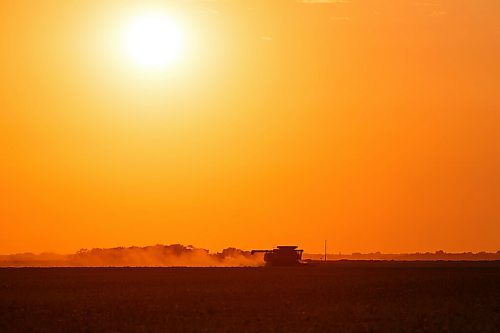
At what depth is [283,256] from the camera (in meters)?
148

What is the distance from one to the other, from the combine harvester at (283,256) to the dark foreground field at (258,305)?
171 feet

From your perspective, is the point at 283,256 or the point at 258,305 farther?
the point at 283,256

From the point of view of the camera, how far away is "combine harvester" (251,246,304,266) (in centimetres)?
14625

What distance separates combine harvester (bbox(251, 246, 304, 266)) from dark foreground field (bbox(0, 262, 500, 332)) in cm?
5200

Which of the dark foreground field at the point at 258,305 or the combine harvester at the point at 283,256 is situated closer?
the dark foreground field at the point at 258,305

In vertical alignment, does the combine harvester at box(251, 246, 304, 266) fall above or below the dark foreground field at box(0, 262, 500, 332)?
above

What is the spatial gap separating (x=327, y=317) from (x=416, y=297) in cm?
1512

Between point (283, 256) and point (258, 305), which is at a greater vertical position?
point (283, 256)

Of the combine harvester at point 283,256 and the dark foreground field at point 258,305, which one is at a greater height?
the combine harvester at point 283,256

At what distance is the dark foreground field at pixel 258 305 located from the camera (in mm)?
50688

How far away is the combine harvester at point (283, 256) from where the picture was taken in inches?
5758

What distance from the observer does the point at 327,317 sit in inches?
2117

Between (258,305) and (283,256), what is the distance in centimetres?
8613

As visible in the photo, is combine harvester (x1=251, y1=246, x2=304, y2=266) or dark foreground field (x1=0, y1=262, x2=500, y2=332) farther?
combine harvester (x1=251, y1=246, x2=304, y2=266)
